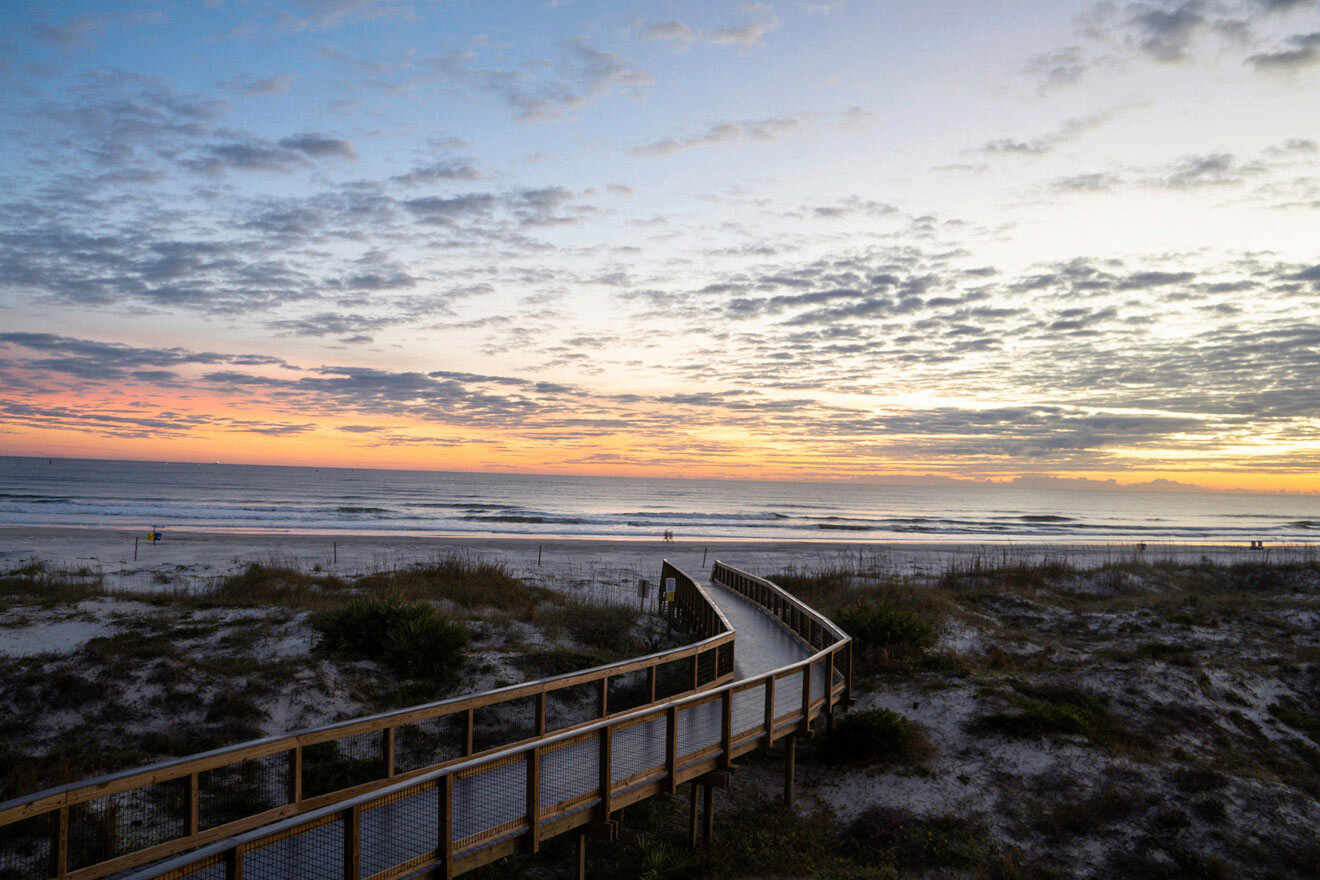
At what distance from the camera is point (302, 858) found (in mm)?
6469

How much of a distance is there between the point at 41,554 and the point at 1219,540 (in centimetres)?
8120

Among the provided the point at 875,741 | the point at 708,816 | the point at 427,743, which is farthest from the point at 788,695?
the point at 427,743

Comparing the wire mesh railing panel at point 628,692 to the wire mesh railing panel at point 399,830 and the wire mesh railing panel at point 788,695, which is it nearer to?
the wire mesh railing panel at point 788,695

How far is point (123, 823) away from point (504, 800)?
5538mm

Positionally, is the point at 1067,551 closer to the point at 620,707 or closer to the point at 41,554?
the point at 620,707

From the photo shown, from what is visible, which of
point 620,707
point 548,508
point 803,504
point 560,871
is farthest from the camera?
point 803,504

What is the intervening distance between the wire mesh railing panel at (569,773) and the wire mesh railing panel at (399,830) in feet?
4.11

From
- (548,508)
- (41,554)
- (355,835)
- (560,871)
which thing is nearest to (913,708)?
(560,871)

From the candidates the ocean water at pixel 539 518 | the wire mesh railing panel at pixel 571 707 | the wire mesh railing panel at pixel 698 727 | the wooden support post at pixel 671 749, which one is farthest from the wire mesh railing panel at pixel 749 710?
the ocean water at pixel 539 518

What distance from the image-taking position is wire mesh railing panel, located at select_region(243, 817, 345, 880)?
6.29 metres

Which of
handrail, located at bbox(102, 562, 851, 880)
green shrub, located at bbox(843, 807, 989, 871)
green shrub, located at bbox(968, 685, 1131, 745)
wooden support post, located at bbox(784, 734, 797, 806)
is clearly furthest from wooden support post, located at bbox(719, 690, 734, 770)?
green shrub, located at bbox(968, 685, 1131, 745)

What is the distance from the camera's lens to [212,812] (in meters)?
10.0

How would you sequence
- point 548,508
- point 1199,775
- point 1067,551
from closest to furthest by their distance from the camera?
point 1199,775 → point 1067,551 → point 548,508

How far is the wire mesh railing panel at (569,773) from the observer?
322 inches
